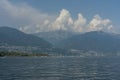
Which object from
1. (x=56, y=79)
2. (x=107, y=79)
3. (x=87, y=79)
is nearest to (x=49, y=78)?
(x=56, y=79)

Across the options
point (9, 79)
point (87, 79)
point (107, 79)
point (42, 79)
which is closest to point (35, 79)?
point (42, 79)

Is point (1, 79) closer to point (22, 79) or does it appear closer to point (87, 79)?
point (22, 79)

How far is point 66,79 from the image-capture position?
4407 inches

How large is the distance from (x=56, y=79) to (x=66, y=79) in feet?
12.1

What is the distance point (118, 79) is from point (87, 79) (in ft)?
38.6

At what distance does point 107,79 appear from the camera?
115 meters

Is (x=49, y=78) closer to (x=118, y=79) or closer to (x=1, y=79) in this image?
(x=1, y=79)

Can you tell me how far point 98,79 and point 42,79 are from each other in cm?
2103

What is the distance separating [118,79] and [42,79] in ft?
93.8

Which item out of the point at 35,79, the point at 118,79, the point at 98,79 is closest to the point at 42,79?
the point at 35,79

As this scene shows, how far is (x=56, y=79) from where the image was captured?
11188 centimetres

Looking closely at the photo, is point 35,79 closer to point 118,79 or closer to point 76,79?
point 76,79

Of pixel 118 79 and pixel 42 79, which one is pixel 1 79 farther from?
pixel 118 79

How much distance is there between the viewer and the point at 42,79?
111m
